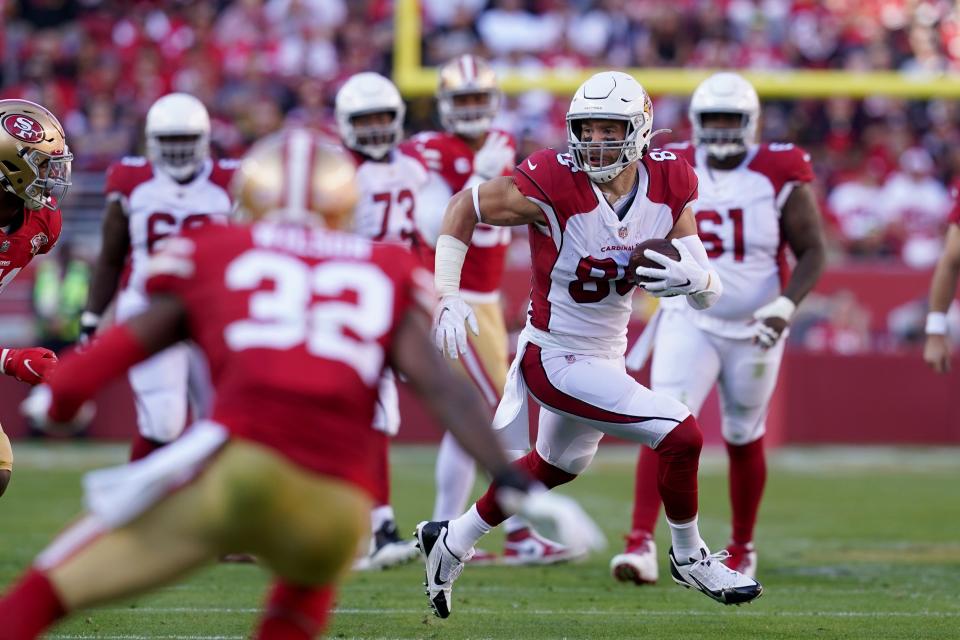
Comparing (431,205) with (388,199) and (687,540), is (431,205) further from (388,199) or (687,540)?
(687,540)

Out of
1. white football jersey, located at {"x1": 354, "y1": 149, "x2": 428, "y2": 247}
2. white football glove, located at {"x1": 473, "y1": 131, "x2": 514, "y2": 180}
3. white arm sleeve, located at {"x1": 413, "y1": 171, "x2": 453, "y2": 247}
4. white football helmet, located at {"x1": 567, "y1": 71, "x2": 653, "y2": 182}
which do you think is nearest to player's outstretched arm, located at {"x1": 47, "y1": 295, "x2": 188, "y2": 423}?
white football helmet, located at {"x1": 567, "y1": 71, "x2": 653, "y2": 182}

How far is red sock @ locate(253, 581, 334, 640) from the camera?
3145 mm

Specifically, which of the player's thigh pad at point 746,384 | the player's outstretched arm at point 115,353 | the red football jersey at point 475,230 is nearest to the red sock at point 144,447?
the red football jersey at point 475,230

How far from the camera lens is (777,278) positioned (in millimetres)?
6480

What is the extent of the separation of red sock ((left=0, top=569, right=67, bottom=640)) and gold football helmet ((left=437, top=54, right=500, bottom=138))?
4.62m

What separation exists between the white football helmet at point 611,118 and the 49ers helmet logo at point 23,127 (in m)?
1.85

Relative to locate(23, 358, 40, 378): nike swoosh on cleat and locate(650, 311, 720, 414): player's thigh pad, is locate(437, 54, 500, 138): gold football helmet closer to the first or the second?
locate(650, 311, 720, 414): player's thigh pad

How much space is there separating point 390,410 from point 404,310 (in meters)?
3.56

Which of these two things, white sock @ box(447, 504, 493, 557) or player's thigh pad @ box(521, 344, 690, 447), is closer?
player's thigh pad @ box(521, 344, 690, 447)

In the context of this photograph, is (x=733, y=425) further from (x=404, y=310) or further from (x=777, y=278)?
(x=404, y=310)

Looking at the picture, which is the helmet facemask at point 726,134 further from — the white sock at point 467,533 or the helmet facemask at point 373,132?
the white sock at point 467,533

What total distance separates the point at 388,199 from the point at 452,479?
1387 millimetres

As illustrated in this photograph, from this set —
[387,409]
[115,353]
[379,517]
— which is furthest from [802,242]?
[115,353]

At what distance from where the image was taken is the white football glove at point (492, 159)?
23.7 ft
